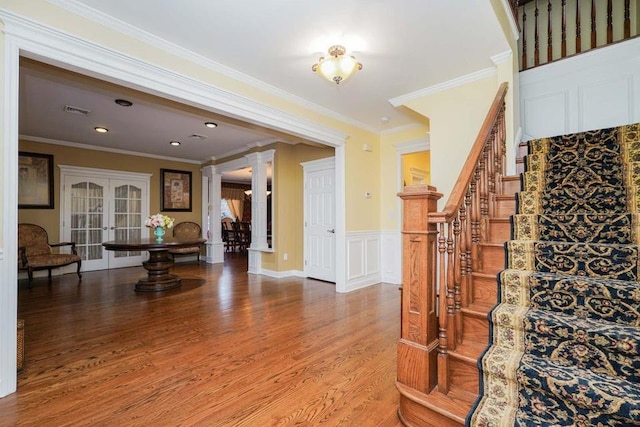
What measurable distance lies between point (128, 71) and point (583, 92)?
4225 mm

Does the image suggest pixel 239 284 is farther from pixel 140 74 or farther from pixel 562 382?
pixel 562 382

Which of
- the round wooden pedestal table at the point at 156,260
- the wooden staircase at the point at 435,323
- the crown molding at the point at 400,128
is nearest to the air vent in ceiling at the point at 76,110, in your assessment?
the round wooden pedestal table at the point at 156,260

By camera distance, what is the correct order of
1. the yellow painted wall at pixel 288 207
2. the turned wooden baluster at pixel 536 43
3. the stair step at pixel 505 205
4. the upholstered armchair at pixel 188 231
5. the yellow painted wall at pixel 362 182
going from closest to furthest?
the stair step at pixel 505 205 < the turned wooden baluster at pixel 536 43 < the yellow painted wall at pixel 362 182 < the yellow painted wall at pixel 288 207 < the upholstered armchair at pixel 188 231

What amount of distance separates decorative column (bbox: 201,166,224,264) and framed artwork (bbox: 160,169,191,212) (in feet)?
1.32

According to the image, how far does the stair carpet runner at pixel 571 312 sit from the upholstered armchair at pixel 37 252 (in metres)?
6.12

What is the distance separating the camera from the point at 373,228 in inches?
194

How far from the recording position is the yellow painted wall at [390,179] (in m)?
4.82

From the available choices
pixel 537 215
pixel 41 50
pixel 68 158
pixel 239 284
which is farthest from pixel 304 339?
pixel 68 158

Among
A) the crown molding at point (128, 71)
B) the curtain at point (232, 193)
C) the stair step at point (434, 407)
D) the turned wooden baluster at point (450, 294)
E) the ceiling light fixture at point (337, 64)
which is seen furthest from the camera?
the curtain at point (232, 193)

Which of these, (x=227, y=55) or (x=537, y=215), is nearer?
(x=537, y=215)

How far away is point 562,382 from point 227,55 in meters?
3.25

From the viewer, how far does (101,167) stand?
6297mm

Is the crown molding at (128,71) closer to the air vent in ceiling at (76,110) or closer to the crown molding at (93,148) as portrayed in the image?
the air vent in ceiling at (76,110)

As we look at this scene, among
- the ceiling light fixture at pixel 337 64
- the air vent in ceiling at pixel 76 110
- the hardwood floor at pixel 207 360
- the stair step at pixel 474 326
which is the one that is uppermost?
the air vent in ceiling at pixel 76 110
